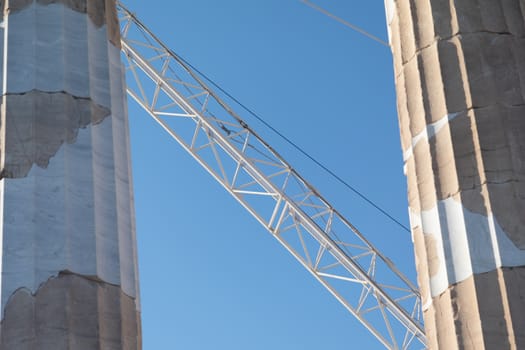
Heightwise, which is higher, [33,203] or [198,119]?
[198,119]

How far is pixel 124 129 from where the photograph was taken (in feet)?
46.6

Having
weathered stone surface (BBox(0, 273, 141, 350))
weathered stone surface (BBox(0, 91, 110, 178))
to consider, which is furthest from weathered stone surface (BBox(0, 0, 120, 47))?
weathered stone surface (BBox(0, 273, 141, 350))

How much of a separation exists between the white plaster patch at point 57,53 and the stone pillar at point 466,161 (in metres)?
3.54

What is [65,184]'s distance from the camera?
13.0m

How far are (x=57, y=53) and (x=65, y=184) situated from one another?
180cm

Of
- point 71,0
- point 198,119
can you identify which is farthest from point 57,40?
point 198,119

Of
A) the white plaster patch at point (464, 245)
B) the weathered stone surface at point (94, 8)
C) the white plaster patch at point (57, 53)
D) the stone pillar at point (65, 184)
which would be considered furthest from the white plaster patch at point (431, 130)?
the weathered stone surface at point (94, 8)

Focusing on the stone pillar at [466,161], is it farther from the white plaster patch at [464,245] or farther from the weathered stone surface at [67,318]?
the weathered stone surface at [67,318]

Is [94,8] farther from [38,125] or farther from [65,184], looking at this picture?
[65,184]

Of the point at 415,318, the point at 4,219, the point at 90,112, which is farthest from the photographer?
the point at 415,318

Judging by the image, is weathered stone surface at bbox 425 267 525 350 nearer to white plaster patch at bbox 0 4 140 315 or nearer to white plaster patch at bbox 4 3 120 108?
white plaster patch at bbox 0 4 140 315

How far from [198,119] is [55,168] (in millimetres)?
31504

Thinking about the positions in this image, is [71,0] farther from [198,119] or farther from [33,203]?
[198,119]

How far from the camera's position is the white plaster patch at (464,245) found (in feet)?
42.2
